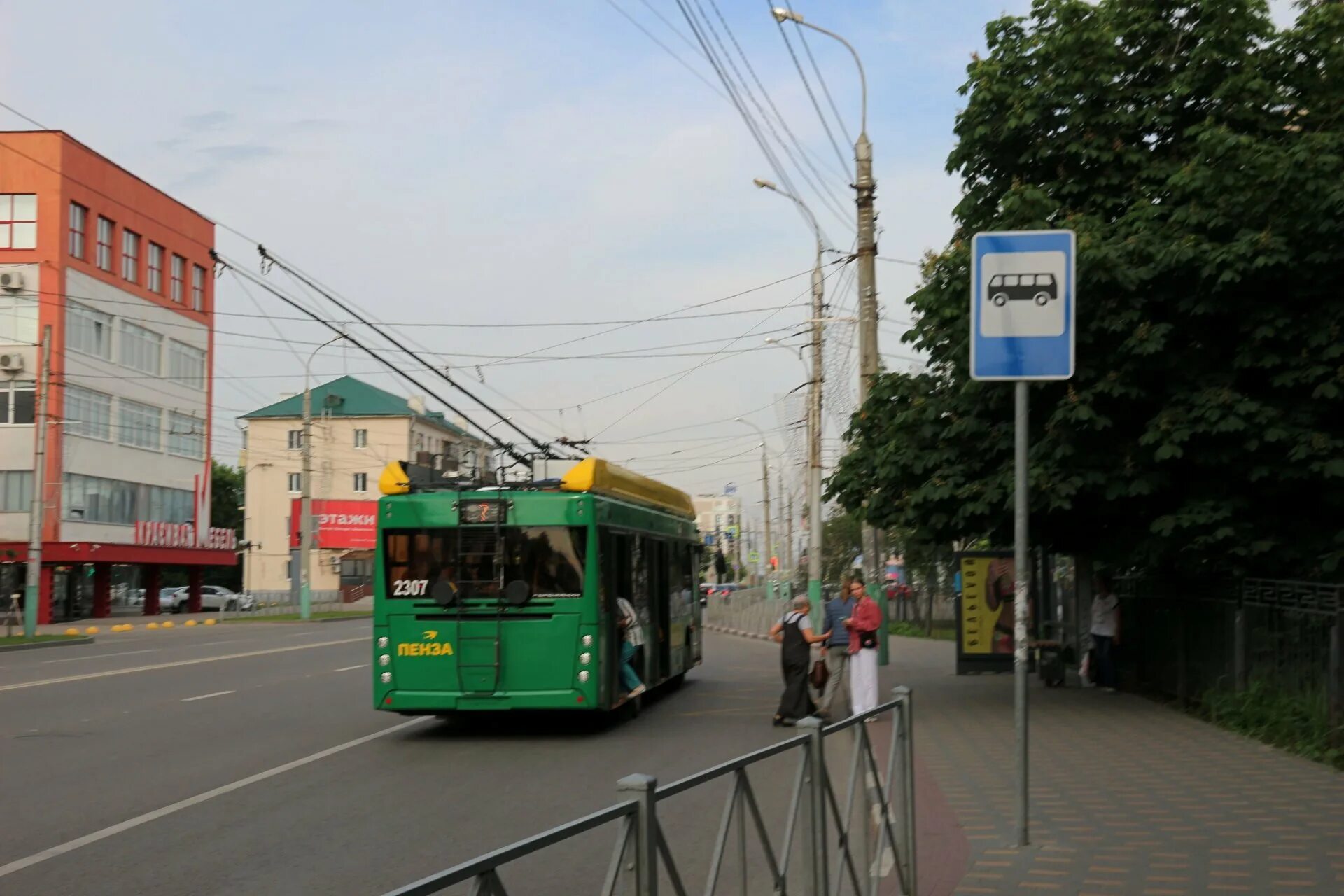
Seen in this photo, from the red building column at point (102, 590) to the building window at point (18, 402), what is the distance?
24.7 ft

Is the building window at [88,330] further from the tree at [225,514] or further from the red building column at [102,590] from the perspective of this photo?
the tree at [225,514]

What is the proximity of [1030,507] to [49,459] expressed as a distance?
→ 4925 cm

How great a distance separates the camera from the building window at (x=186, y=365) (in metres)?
67.9

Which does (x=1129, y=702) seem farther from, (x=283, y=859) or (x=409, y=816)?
(x=283, y=859)

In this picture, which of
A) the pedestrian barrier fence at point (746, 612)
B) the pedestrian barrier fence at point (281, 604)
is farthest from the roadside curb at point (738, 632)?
the pedestrian barrier fence at point (281, 604)

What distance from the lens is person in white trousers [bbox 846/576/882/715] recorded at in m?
17.0

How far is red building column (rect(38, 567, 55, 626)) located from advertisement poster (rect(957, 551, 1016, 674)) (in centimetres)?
4316

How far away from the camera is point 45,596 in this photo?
57.7 m

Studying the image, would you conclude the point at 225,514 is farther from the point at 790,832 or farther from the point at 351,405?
the point at 790,832

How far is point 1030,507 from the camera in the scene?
53.3 feet

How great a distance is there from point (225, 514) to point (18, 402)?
60792 mm

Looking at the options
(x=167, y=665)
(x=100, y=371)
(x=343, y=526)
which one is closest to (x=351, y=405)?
(x=343, y=526)

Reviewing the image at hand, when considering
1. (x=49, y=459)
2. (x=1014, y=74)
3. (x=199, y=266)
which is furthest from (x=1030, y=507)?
(x=199, y=266)

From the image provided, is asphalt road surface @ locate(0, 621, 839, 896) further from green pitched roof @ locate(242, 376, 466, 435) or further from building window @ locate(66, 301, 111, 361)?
green pitched roof @ locate(242, 376, 466, 435)
